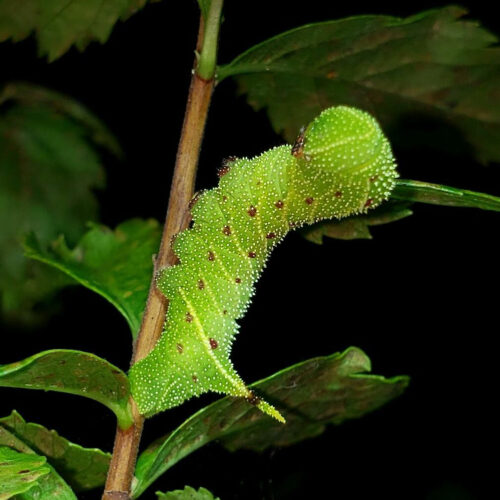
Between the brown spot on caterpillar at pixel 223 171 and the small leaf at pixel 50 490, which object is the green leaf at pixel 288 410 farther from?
the brown spot on caterpillar at pixel 223 171

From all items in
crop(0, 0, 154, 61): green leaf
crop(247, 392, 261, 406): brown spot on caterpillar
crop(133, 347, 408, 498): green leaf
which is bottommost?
crop(133, 347, 408, 498): green leaf

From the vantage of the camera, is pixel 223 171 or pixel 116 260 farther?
pixel 116 260

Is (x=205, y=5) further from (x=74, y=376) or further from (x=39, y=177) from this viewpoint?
(x=39, y=177)

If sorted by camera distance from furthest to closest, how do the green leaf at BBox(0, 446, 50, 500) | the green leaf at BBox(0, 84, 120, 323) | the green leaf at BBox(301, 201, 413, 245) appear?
the green leaf at BBox(0, 84, 120, 323), the green leaf at BBox(301, 201, 413, 245), the green leaf at BBox(0, 446, 50, 500)

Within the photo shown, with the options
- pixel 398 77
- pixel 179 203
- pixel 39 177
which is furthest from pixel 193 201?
pixel 39 177

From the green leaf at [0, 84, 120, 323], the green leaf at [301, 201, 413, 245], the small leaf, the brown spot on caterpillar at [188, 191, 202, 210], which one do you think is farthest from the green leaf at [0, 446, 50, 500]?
the green leaf at [0, 84, 120, 323]

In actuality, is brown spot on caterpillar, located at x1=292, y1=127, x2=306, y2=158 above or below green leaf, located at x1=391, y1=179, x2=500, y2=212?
above

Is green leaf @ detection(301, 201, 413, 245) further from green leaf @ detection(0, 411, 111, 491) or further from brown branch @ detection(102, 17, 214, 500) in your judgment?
green leaf @ detection(0, 411, 111, 491)

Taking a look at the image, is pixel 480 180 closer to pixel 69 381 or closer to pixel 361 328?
pixel 361 328
